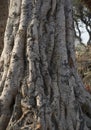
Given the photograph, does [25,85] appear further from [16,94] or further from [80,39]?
[80,39]

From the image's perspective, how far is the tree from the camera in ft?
14.6

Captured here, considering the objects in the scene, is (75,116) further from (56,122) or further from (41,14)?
(41,14)

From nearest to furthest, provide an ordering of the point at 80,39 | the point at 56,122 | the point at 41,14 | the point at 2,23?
the point at 56,122
the point at 41,14
the point at 2,23
the point at 80,39

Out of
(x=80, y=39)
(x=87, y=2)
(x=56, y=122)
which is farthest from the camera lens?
(x=80, y=39)

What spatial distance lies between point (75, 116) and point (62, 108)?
23 cm

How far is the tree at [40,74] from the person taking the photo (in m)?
4.45

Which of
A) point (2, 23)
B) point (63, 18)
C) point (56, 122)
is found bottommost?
point (56, 122)

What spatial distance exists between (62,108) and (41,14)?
1.17 metres

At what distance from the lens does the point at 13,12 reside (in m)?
4.96

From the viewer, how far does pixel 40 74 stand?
4.55 m

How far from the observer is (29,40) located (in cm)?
465

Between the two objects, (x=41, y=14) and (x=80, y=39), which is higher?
(x=80, y=39)

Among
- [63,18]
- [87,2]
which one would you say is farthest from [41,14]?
[87,2]

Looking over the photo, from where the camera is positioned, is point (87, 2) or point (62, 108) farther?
point (87, 2)
